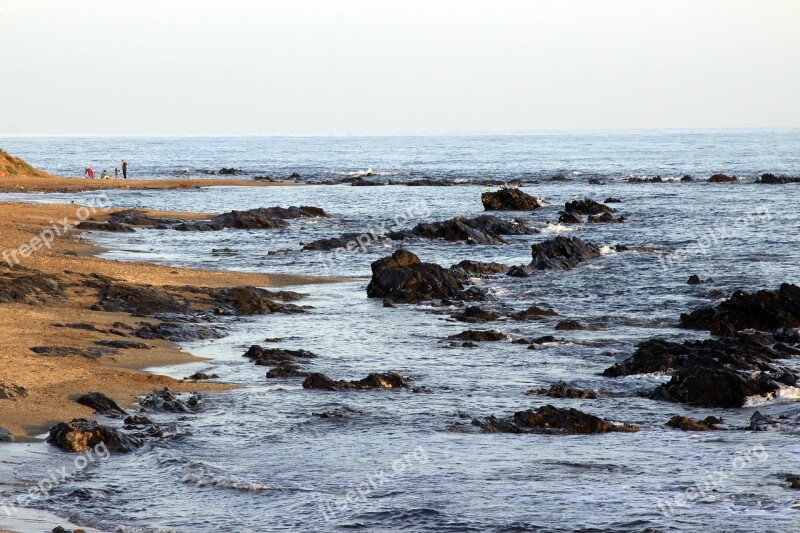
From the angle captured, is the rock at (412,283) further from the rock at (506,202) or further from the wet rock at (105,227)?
the rock at (506,202)

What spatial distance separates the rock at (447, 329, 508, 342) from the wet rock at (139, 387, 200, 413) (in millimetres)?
7645

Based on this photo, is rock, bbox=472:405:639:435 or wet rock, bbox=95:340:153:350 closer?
rock, bbox=472:405:639:435

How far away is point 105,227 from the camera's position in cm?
4338

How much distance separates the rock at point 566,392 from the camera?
1674 cm

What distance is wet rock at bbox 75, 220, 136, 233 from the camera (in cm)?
4284

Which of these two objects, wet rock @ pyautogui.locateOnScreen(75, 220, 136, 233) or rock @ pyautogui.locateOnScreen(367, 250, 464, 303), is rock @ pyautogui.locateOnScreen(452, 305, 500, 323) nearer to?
rock @ pyautogui.locateOnScreen(367, 250, 464, 303)

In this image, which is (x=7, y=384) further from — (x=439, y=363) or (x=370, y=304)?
(x=370, y=304)

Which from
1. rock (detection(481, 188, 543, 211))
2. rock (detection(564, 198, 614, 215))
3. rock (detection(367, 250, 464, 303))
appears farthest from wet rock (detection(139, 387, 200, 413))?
rock (detection(481, 188, 543, 211))

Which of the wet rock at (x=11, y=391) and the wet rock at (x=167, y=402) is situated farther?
the wet rock at (x=167, y=402)


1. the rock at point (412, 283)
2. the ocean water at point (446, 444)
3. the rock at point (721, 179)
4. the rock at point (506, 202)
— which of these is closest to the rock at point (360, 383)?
the ocean water at point (446, 444)

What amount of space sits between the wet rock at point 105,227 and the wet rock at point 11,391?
1130 inches

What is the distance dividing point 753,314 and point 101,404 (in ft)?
49.4

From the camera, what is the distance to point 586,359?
65.5 ft

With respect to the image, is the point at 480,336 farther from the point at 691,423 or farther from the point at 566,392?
the point at 691,423
